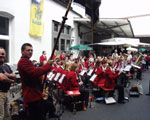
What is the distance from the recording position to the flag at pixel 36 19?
27.3 feet

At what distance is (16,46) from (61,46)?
17.9 feet

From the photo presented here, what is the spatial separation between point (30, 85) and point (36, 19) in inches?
287

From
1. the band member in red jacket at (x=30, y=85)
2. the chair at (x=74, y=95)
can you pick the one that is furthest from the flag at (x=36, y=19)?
the band member in red jacket at (x=30, y=85)

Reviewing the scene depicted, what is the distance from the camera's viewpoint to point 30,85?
84.0 inches

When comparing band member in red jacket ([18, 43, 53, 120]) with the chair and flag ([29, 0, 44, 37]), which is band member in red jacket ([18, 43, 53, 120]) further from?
flag ([29, 0, 44, 37])

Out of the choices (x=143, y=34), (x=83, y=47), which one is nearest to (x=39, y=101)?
(x=83, y=47)

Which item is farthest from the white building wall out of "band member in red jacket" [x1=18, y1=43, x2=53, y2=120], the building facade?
"band member in red jacket" [x1=18, y1=43, x2=53, y2=120]

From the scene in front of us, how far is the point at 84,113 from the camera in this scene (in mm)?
4324

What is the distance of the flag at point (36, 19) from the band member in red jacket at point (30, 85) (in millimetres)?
6582

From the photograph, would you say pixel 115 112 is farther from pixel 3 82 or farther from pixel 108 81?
pixel 3 82

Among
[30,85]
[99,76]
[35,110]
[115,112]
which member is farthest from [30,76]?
[99,76]

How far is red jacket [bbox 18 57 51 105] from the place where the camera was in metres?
1.96

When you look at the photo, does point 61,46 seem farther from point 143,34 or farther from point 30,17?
point 143,34

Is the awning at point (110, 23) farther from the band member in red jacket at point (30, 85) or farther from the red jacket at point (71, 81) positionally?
the band member in red jacket at point (30, 85)
